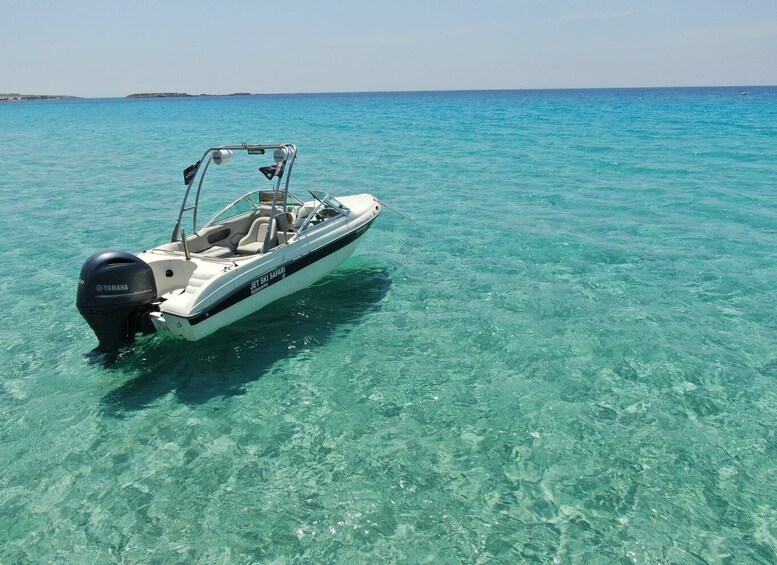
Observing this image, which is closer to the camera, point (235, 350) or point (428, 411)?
point (428, 411)

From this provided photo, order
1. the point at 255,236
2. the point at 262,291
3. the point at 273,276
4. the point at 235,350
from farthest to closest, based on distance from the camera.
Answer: the point at 255,236 → the point at 273,276 → the point at 262,291 → the point at 235,350

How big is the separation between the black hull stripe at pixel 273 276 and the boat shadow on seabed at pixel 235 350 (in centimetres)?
74

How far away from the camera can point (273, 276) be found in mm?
8898

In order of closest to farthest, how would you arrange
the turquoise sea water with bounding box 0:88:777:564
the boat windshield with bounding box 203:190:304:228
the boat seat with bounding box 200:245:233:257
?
the turquoise sea water with bounding box 0:88:777:564 → the boat seat with bounding box 200:245:233:257 → the boat windshield with bounding box 203:190:304:228

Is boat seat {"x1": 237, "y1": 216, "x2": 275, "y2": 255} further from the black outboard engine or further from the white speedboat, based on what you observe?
the black outboard engine

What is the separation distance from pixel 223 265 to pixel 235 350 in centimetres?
131

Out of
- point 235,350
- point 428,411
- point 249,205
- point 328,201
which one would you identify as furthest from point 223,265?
point 428,411

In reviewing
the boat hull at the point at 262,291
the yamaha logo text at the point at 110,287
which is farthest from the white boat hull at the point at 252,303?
the yamaha logo text at the point at 110,287

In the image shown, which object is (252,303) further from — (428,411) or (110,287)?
(428,411)

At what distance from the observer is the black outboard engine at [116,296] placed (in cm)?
720

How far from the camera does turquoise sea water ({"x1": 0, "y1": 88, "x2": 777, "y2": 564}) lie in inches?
202

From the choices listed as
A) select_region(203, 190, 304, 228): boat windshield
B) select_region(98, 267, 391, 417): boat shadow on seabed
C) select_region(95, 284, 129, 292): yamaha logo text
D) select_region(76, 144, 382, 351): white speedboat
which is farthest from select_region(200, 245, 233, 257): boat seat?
select_region(95, 284, 129, 292): yamaha logo text

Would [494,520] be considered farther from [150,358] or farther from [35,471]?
[150,358]

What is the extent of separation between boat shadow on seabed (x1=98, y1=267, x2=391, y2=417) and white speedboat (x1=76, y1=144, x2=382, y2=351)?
0.43 metres
